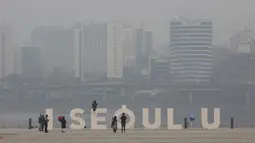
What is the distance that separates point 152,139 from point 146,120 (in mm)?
14407

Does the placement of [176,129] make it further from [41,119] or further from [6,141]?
[6,141]

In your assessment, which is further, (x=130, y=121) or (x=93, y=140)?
(x=130, y=121)

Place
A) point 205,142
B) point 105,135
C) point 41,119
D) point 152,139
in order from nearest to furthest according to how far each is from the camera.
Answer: point 205,142 < point 152,139 < point 105,135 < point 41,119

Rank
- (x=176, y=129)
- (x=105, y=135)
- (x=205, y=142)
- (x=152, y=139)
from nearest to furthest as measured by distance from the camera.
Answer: (x=205, y=142), (x=152, y=139), (x=105, y=135), (x=176, y=129)

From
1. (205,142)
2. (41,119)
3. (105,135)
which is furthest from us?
(41,119)

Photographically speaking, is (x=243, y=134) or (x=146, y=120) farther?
(x=146, y=120)

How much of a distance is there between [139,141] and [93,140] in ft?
8.96

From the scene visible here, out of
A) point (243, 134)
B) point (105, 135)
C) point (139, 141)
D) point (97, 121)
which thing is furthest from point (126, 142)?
point (97, 121)

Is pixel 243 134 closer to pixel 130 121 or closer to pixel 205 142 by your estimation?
pixel 205 142

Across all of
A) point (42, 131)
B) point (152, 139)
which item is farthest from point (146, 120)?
point (152, 139)

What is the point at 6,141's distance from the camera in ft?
130

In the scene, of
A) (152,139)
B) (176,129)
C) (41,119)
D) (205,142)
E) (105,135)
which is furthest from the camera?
(176,129)

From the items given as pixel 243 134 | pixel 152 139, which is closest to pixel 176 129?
pixel 243 134

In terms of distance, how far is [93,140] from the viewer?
39.7m
